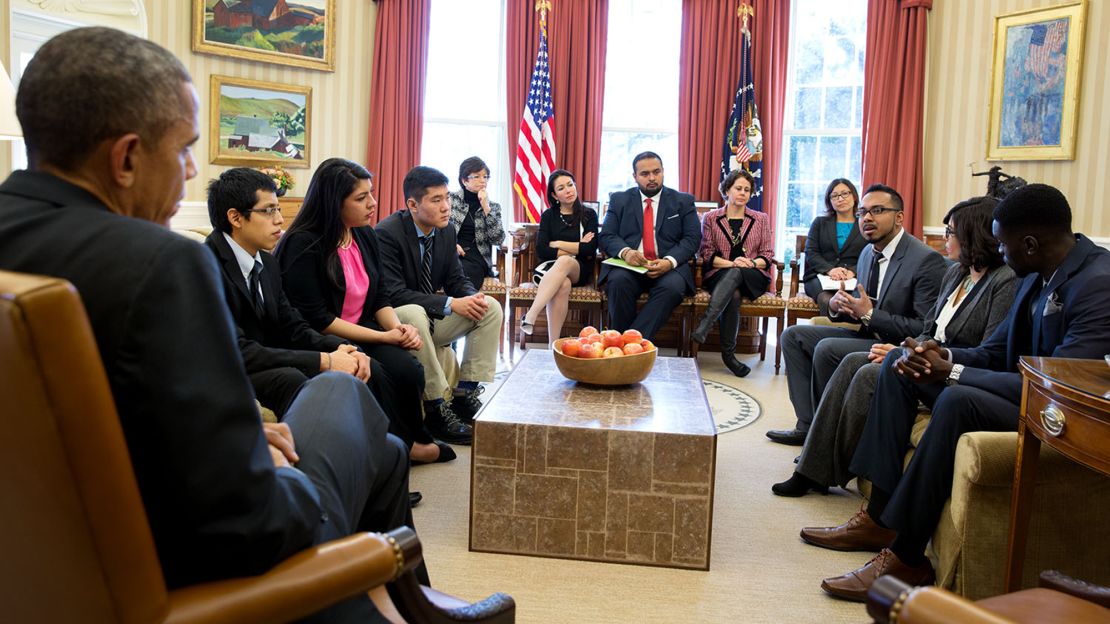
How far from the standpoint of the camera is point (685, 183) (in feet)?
27.3

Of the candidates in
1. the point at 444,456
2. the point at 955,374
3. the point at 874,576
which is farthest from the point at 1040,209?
the point at 444,456

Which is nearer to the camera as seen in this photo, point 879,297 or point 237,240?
point 237,240

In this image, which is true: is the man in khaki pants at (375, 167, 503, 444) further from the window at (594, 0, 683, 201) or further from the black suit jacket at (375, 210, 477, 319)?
the window at (594, 0, 683, 201)

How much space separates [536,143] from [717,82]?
1780 millimetres

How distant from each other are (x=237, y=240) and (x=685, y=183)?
5771 millimetres

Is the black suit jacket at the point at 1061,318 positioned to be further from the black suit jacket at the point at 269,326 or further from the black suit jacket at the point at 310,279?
the black suit jacket at the point at 310,279

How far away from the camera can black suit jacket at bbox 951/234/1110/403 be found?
239 cm

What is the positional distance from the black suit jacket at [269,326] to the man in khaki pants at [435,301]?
0.83m

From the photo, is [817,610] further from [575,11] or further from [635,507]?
[575,11]

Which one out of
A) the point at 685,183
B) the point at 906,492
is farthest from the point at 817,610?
the point at 685,183

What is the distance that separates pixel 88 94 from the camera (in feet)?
3.84

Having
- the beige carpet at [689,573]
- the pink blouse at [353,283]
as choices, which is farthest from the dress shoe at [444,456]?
the pink blouse at [353,283]

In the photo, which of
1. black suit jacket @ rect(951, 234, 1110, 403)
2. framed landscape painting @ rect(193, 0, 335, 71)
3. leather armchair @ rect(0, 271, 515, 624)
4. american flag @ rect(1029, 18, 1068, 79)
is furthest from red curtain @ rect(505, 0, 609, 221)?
leather armchair @ rect(0, 271, 515, 624)

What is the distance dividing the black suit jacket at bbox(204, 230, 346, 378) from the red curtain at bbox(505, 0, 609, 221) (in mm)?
5175
